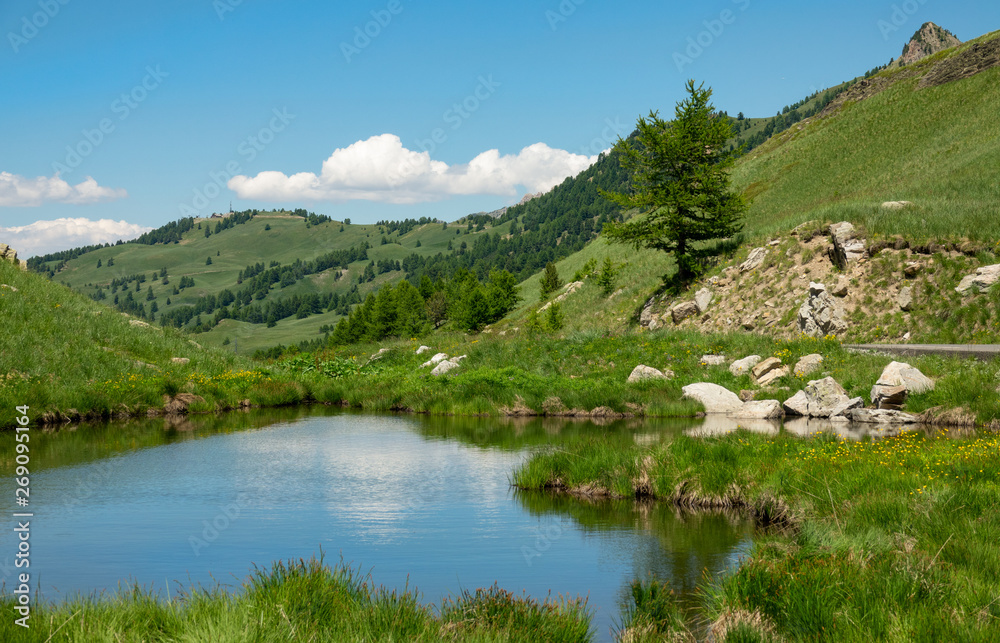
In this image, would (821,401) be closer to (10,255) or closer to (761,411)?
(761,411)

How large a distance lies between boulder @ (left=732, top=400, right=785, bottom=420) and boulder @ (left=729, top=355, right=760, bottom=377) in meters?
3.47

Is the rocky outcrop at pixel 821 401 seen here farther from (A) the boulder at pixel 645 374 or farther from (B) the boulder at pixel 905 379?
(A) the boulder at pixel 645 374

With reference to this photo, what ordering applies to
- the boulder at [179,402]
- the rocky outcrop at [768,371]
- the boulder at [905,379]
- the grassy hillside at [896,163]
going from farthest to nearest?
the grassy hillside at [896,163] < the boulder at [179,402] < the rocky outcrop at [768,371] < the boulder at [905,379]

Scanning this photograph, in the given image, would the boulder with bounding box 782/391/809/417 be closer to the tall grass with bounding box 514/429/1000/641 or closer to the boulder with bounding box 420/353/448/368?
the tall grass with bounding box 514/429/1000/641

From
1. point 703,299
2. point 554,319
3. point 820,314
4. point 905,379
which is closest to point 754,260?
point 703,299

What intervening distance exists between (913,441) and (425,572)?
39.8 ft

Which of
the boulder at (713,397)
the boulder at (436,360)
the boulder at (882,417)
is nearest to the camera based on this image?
the boulder at (882,417)

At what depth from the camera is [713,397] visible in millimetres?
27016

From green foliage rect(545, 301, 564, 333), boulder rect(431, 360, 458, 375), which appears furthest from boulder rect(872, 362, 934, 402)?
green foliage rect(545, 301, 564, 333)

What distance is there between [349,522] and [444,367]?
2223cm

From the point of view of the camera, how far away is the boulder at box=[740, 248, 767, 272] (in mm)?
44469

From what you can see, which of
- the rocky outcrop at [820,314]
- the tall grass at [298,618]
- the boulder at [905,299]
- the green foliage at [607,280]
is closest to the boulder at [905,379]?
the boulder at [905,299]

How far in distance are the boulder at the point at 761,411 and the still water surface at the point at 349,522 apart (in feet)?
15.7

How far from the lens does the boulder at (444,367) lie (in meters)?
34.9
